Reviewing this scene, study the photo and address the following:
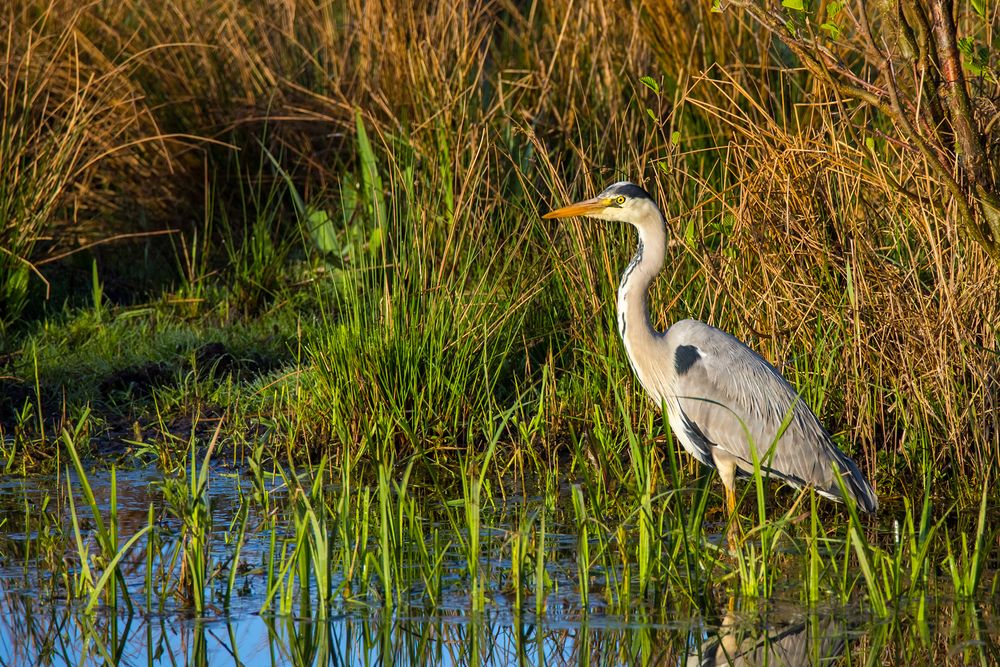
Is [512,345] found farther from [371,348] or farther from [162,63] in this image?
[162,63]

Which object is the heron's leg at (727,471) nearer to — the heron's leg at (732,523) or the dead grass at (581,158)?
the heron's leg at (732,523)

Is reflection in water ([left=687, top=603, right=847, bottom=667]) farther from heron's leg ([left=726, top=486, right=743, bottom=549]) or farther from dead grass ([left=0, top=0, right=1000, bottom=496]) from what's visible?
dead grass ([left=0, top=0, right=1000, bottom=496])

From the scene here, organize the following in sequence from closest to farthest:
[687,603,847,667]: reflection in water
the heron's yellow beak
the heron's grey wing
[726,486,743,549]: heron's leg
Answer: [687,603,847,667]: reflection in water → [726,486,743,549]: heron's leg → the heron's grey wing → the heron's yellow beak

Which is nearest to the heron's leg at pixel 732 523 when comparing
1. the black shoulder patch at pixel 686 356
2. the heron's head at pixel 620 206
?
the black shoulder patch at pixel 686 356

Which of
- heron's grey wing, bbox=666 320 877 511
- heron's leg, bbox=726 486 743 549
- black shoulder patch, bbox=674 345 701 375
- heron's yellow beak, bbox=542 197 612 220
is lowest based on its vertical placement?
heron's leg, bbox=726 486 743 549

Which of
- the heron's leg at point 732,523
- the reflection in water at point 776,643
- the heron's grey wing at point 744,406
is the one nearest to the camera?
the reflection in water at point 776,643

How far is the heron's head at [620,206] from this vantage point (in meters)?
5.06

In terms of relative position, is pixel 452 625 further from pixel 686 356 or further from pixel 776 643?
Answer: pixel 686 356

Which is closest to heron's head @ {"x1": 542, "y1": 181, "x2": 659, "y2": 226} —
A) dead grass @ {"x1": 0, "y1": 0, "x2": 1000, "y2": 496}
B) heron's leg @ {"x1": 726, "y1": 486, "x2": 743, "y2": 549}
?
dead grass @ {"x1": 0, "y1": 0, "x2": 1000, "y2": 496}

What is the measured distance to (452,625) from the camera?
3.90 metres

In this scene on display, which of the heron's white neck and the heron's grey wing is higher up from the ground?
the heron's white neck

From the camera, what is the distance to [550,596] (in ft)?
13.5

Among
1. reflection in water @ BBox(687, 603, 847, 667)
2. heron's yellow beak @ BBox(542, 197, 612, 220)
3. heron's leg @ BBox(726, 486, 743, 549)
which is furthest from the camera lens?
heron's yellow beak @ BBox(542, 197, 612, 220)

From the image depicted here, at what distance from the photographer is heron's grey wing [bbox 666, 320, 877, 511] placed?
16.4 feet
